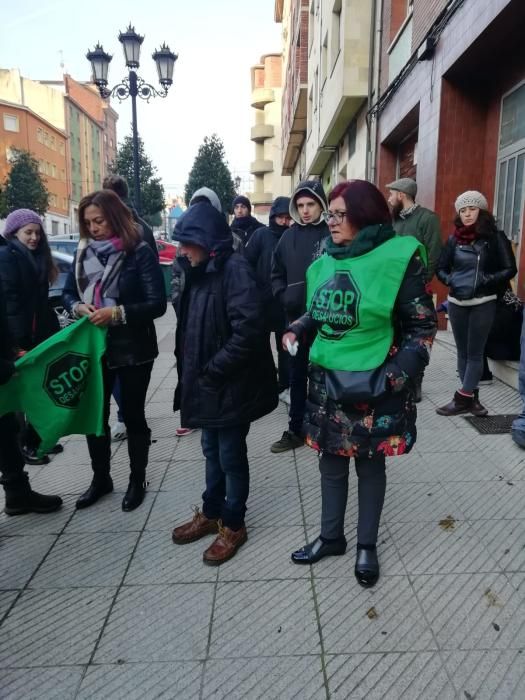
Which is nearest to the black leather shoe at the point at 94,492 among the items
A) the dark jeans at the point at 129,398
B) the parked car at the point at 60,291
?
the dark jeans at the point at 129,398

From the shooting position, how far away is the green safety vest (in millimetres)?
2260

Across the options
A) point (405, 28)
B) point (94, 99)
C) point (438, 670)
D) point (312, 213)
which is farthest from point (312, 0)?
point (94, 99)

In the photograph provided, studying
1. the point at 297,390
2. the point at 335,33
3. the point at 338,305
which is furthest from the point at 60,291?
the point at 335,33

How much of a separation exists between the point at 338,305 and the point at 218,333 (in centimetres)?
65

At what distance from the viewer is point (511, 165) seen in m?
6.87

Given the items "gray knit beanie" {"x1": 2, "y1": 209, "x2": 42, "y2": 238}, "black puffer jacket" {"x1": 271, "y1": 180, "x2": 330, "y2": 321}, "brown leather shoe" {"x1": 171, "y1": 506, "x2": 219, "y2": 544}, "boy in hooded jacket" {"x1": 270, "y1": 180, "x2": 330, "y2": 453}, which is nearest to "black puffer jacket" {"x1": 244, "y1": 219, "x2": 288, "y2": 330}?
"boy in hooded jacket" {"x1": 270, "y1": 180, "x2": 330, "y2": 453}

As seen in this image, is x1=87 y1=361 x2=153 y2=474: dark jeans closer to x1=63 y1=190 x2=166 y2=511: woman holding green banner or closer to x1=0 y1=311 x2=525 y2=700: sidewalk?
x1=63 y1=190 x2=166 y2=511: woman holding green banner

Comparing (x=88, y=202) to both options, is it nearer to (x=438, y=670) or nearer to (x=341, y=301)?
(x=341, y=301)

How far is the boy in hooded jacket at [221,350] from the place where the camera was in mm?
2609

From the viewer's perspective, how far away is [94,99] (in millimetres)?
69750

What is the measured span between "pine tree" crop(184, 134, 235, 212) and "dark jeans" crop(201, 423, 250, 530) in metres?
33.6

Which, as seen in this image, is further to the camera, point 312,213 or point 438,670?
point 312,213

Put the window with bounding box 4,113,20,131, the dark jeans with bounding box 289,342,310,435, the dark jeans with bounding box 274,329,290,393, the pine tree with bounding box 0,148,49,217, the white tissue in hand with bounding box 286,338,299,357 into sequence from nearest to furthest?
the white tissue in hand with bounding box 286,338,299,357
the dark jeans with bounding box 289,342,310,435
the dark jeans with bounding box 274,329,290,393
the pine tree with bounding box 0,148,49,217
the window with bounding box 4,113,20,131

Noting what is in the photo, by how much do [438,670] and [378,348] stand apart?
1.26 m
